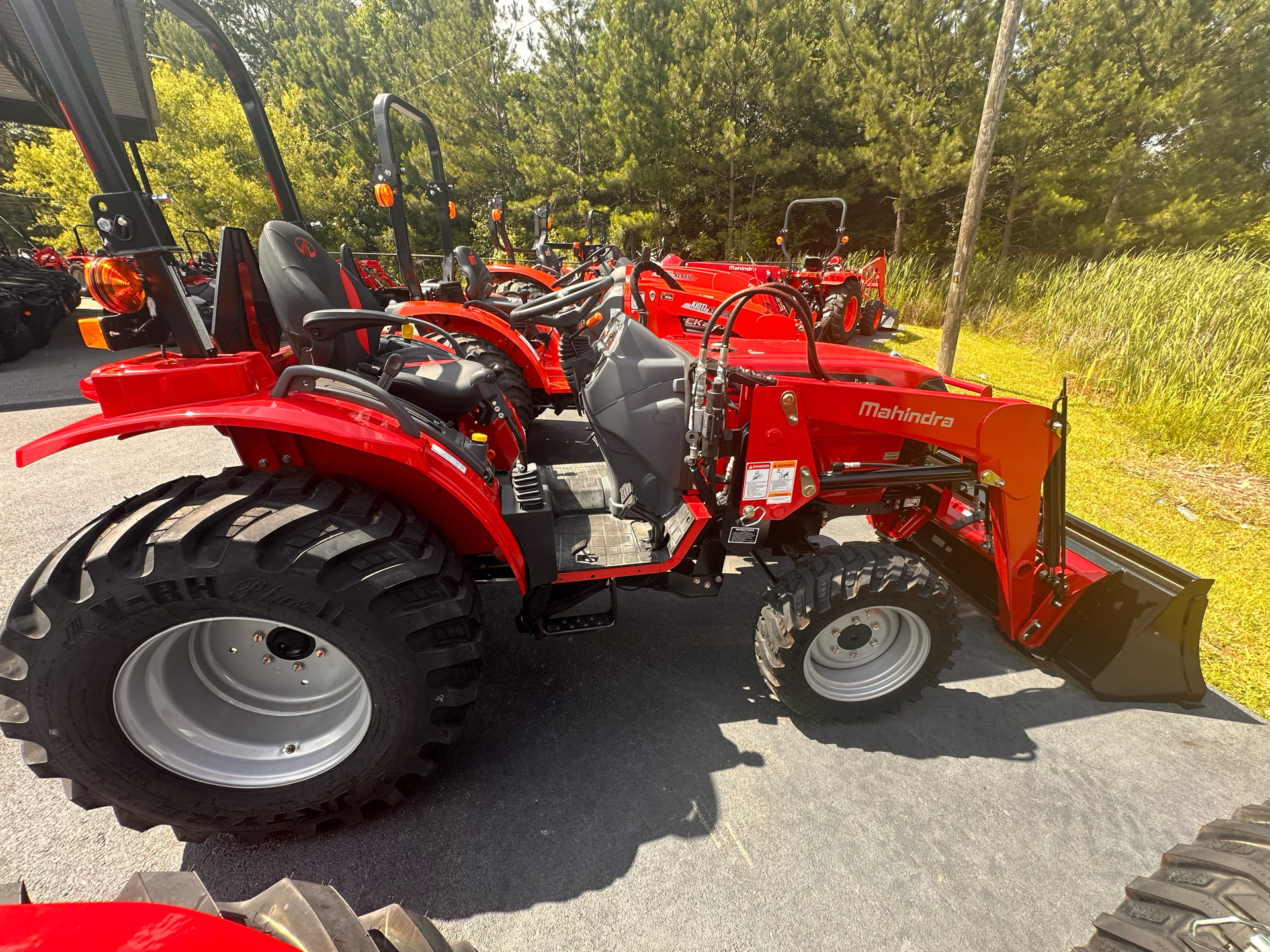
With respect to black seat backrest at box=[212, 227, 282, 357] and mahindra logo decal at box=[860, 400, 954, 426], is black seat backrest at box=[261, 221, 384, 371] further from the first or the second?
mahindra logo decal at box=[860, 400, 954, 426]

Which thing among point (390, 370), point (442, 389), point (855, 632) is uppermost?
point (390, 370)

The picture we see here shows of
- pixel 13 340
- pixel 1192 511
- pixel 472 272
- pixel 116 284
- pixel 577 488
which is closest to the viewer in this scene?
pixel 116 284

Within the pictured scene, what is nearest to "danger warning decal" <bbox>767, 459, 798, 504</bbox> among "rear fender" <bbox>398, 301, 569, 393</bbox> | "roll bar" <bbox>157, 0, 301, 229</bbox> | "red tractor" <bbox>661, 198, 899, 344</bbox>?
"roll bar" <bbox>157, 0, 301, 229</bbox>

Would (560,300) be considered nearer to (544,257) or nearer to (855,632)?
(855,632)

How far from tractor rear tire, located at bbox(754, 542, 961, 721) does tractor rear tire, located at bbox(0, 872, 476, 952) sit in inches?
53.3

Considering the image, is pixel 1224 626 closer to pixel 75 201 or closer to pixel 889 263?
pixel 889 263

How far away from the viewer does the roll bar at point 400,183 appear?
353 centimetres

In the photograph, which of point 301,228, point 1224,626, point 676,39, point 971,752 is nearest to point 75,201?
point 676,39

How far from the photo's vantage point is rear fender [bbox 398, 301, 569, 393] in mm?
4223

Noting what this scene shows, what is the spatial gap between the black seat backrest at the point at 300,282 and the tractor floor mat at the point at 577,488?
1023mm

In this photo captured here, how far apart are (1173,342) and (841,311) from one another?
3.46 metres

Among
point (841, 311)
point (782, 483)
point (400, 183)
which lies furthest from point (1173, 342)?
point (400, 183)

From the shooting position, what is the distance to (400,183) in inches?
155

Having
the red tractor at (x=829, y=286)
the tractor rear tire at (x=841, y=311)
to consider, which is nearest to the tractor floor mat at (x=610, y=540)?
the red tractor at (x=829, y=286)
